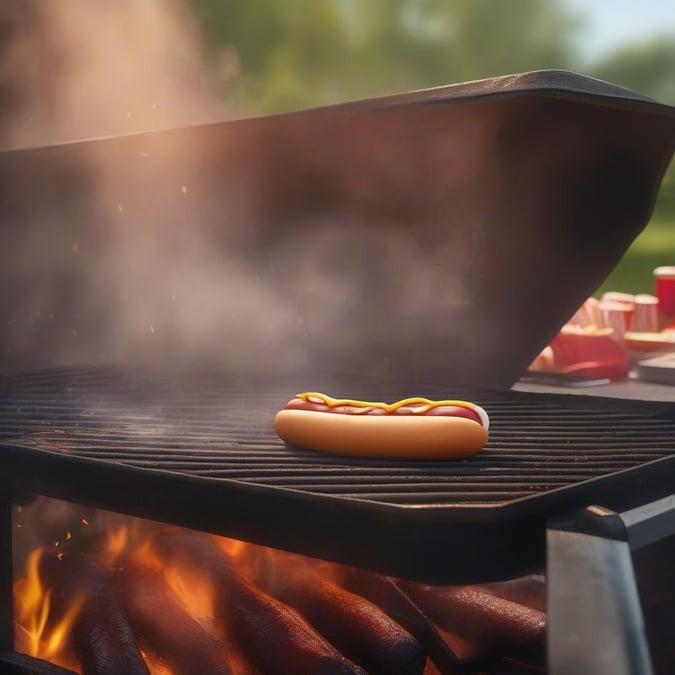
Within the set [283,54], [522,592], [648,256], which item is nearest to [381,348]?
[522,592]

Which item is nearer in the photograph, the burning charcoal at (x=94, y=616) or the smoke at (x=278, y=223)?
the burning charcoal at (x=94, y=616)

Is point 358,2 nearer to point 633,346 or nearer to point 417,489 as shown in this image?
point 633,346

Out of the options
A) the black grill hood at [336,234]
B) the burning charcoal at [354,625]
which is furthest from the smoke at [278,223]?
the burning charcoal at [354,625]

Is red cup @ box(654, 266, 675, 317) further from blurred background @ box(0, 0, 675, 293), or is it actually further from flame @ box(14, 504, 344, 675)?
flame @ box(14, 504, 344, 675)

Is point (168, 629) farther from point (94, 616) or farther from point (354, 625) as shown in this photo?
point (354, 625)

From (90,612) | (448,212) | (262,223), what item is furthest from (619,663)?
(262,223)

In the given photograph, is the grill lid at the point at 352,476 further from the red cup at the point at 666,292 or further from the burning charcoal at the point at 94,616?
the red cup at the point at 666,292

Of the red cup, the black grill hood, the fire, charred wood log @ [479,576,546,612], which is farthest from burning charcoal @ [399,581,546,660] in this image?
the red cup
